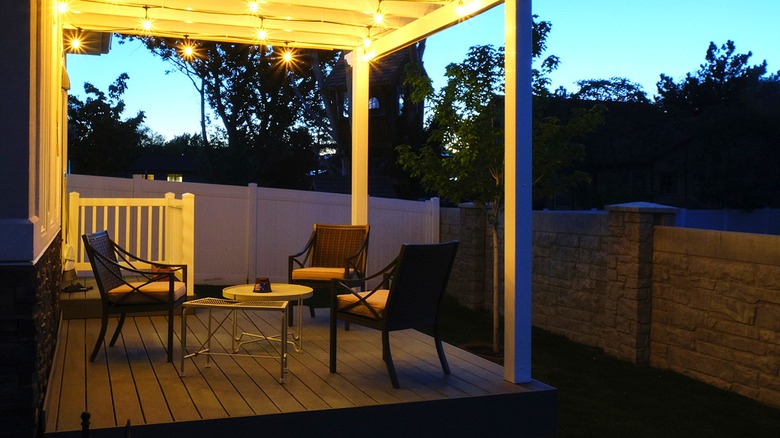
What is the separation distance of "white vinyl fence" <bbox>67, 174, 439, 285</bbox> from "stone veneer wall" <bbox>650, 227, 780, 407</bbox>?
5081mm

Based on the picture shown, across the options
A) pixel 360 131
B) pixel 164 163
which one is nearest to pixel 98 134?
pixel 164 163

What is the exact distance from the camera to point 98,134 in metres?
23.2

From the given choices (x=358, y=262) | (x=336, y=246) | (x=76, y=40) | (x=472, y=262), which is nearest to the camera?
(x=358, y=262)

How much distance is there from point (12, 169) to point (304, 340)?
330 centimetres

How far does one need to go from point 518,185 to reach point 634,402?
8.42 ft

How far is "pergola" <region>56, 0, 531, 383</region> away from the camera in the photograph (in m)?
4.95

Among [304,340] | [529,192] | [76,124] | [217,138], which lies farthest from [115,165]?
[529,192]

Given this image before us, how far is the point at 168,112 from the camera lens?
28.7 m

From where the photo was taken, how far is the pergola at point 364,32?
4.95m

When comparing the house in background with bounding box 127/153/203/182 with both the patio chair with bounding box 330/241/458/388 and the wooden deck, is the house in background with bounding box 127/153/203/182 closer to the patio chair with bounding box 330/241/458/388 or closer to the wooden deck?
the wooden deck

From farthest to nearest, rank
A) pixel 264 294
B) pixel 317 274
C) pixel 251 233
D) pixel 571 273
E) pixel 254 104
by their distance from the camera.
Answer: pixel 254 104, pixel 251 233, pixel 571 273, pixel 317 274, pixel 264 294

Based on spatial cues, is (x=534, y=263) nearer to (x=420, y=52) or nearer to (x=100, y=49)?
(x=100, y=49)

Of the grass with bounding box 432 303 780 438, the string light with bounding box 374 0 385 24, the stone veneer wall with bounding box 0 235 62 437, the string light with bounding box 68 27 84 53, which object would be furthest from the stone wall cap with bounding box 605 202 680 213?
the stone veneer wall with bounding box 0 235 62 437

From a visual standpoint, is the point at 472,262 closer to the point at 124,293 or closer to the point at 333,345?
the point at 333,345
